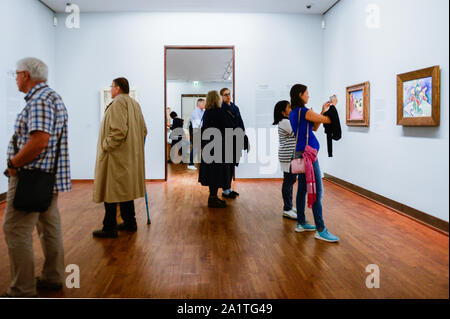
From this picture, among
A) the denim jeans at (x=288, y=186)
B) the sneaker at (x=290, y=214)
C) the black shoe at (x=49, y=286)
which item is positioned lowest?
the black shoe at (x=49, y=286)

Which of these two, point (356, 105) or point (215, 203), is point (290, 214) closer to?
point (215, 203)

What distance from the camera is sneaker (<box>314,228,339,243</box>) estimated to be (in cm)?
347

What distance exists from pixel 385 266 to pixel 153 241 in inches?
78.1

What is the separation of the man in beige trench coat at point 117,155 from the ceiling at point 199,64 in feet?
22.0

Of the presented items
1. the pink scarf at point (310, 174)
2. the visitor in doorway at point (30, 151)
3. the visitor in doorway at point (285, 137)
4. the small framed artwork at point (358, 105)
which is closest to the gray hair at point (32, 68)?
the visitor in doorway at point (30, 151)

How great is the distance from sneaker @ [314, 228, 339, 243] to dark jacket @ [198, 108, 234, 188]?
169 cm

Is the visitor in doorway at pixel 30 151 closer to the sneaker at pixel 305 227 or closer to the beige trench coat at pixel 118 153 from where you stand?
the beige trench coat at pixel 118 153

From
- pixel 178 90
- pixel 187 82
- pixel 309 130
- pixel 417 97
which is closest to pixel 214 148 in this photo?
pixel 309 130

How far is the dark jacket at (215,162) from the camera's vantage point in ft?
15.6

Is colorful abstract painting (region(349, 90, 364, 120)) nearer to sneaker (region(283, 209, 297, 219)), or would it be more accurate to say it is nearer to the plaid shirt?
sneaker (region(283, 209, 297, 219))

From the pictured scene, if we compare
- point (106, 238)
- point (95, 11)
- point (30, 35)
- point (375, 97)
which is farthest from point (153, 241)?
point (95, 11)

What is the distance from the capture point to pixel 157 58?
7.38 meters

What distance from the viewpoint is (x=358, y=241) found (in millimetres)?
→ 3441
